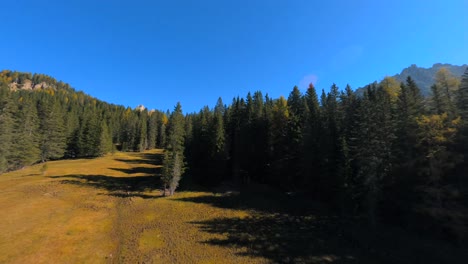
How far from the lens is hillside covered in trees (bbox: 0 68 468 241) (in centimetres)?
2834

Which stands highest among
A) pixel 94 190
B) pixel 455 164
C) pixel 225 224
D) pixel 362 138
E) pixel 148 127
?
pixel 148 127

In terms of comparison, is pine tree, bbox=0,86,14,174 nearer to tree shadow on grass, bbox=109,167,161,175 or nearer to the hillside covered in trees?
the hillside covered in trees

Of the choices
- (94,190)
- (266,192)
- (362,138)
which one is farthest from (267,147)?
(94,190)

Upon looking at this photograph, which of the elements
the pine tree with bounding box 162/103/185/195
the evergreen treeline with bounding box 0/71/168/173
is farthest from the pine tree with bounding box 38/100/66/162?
the pine tree with bounding box 162/103/185/195

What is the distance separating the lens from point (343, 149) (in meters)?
36.9

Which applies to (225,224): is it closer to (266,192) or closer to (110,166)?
(266,192)

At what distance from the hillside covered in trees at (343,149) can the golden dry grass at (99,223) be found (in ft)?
32.2

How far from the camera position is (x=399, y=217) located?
108 feet

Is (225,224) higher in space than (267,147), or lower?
lower

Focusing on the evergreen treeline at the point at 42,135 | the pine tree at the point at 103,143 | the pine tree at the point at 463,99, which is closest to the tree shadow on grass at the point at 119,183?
the evergreen treeline at the point at 42,135

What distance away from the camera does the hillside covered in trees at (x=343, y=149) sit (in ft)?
93.0

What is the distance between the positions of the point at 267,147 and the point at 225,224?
25.7 m

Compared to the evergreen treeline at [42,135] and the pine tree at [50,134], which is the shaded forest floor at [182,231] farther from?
the pine tree at [50,134]

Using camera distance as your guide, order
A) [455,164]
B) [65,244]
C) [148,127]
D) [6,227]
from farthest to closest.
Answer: [148,127]
[455,164]
[6,227]
[65,244]
